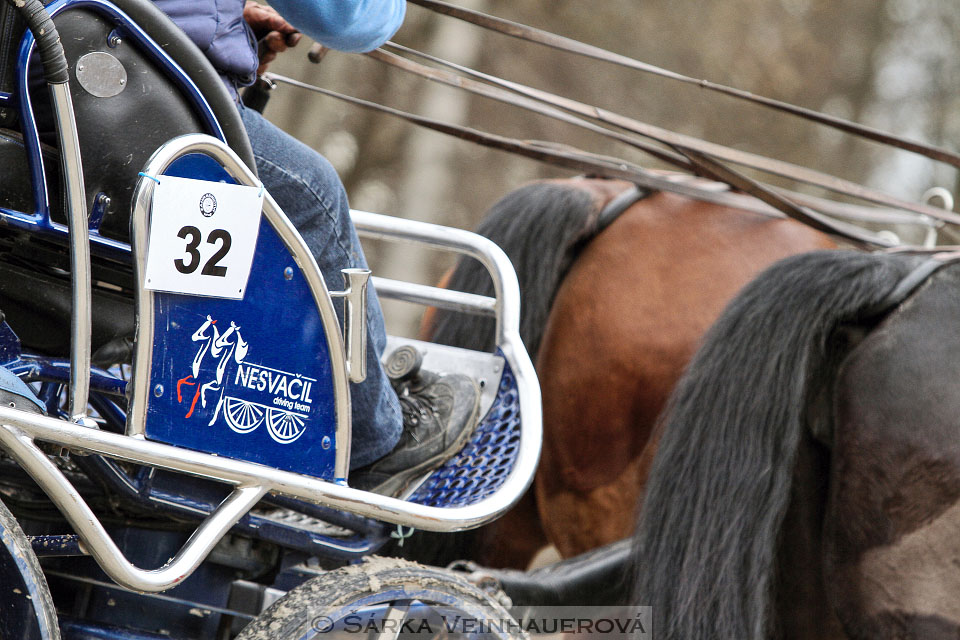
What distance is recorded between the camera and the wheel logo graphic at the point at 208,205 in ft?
3.91

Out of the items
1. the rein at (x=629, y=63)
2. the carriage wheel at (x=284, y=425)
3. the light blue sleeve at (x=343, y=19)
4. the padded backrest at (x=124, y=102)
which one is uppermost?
the rein at (x=629, y=63)

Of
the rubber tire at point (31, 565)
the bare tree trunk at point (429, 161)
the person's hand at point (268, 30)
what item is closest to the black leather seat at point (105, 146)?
the rubber tire at point (31, 565)

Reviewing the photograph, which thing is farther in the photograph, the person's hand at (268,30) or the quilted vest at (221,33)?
the person's hand at (268,30)

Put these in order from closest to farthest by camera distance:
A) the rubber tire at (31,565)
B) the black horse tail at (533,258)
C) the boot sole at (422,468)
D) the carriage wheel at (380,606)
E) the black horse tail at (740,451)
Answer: the rubber tire at (31,565) < the carriage wheel at (380,606) < the boot sole at (422,468) < the black horse tail at (740,451) < the black horse tail at (533,258)

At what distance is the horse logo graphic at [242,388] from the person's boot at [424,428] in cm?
29

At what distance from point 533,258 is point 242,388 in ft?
4.68

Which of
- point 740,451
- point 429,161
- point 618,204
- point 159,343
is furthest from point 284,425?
point 429,161

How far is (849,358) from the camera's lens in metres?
1.76

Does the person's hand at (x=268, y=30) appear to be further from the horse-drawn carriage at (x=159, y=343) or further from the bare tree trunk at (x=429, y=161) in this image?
the bare tree trunk at (x=429, y=161)

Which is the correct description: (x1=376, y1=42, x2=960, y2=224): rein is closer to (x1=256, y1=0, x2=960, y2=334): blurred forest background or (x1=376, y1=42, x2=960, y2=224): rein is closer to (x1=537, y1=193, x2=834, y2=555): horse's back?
(x1=537, y1=193, x2=834, y2=555): horse's back

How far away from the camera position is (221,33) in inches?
52.3

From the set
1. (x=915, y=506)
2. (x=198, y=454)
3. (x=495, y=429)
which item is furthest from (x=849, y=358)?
(x=198, y=454)

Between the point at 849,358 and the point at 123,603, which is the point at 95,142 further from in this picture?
the point at 849,358

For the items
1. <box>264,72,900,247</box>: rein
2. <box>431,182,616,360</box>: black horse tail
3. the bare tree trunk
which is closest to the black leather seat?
<box>264,72,900,247</box>: rein
